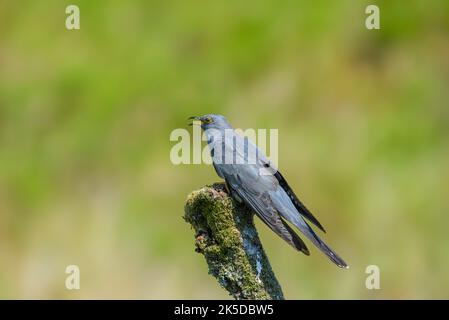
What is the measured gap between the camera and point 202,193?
622 cm

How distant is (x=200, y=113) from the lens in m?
13.7

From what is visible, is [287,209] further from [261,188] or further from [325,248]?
[325,248]

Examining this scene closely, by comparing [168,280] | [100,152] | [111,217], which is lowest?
[168,280]

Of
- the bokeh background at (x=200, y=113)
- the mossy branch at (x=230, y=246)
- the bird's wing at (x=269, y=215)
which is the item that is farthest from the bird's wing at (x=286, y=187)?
the bokeh background at (x=200, y=113)

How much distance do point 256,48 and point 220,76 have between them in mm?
825

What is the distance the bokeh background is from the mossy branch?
4.73 meters

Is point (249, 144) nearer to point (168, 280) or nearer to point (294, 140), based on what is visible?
point (168, 280)

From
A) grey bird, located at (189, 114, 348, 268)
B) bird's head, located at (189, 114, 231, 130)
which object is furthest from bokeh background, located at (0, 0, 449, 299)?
grey bird, located at (189, 114, 348, 268)

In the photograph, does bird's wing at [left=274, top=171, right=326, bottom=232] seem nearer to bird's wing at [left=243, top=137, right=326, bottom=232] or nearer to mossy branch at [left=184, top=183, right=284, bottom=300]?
bird's wing at [left=243, top=137, right=326, bottom=232]

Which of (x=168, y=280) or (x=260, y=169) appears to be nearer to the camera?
(x=260, y=169)

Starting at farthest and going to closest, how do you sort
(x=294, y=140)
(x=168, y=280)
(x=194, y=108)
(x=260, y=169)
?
(x=194, y=108)
(x=294, y=140)
(x=168, y=280)
(x=260, y=169)

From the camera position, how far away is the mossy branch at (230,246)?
577 cm

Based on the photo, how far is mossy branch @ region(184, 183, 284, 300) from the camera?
577 cm

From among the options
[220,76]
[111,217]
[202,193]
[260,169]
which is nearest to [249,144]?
[260,169]
